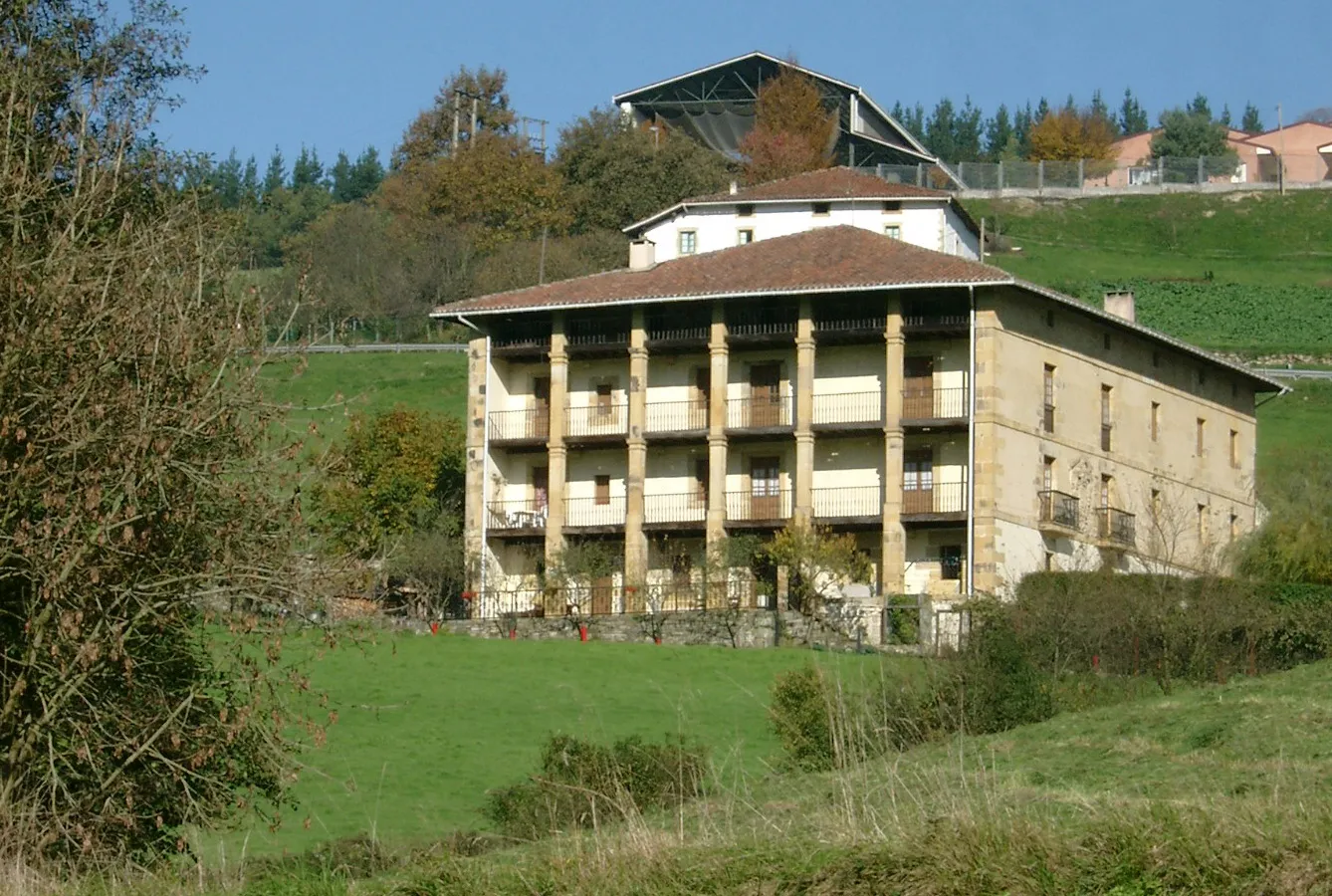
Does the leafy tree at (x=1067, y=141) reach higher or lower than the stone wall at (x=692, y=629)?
higher

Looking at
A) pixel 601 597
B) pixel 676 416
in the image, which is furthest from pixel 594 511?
pixel 601 597

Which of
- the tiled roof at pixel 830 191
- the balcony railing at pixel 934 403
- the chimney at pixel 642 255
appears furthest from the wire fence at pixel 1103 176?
the balcony railing at pixel 934 403

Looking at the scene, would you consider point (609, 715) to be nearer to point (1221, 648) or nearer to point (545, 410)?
point (1221, 648)

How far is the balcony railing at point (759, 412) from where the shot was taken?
5456 centimetres

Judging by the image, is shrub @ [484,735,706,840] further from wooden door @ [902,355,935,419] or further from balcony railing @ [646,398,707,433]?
balcony railing @ [646,398,707,433]

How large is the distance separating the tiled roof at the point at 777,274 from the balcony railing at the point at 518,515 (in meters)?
4.90

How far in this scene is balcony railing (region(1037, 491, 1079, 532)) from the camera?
52.9 meters

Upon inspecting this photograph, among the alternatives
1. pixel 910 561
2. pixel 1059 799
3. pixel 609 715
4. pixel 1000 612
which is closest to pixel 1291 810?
pixel 1059 799

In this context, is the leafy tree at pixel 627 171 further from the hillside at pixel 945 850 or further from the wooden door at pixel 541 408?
the hillside at pixel 945 850

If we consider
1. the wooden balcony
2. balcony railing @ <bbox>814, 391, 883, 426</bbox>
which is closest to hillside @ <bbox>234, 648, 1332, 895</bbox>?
the wooden balcony

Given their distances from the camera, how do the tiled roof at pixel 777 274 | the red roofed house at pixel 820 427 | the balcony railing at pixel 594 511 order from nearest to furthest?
the red roofed house at pixel 820 427 < the tiled roof at pixel 777 274 < the balcony railing at pixel 594 511

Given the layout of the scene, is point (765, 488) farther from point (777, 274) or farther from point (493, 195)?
point (493, 195)

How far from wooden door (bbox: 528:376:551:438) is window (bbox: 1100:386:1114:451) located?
1355 centimetres

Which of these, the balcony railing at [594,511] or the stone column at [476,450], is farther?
the stone column at [476,450]
